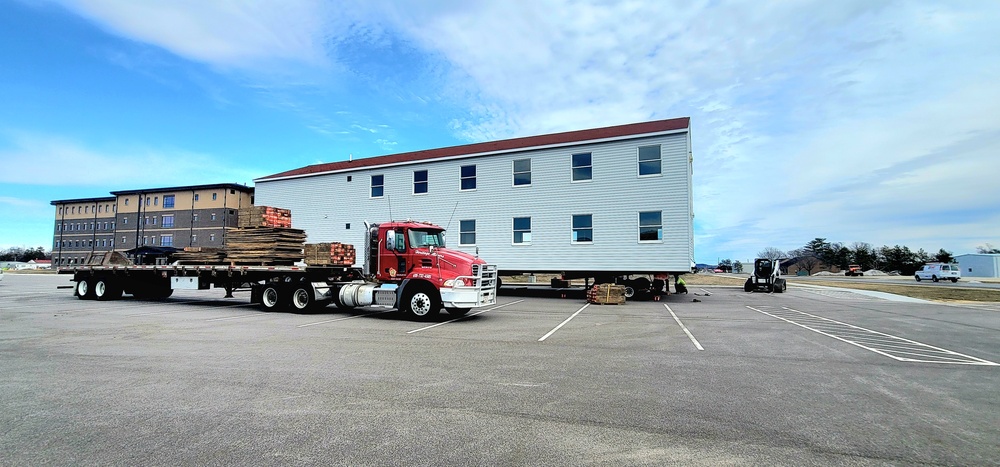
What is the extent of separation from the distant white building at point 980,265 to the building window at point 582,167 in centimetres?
8192

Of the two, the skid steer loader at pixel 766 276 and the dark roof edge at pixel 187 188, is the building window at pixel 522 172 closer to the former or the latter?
the skid steer loader at pixel 766 276

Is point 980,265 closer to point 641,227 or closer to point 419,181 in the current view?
point 641,227

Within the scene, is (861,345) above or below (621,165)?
below

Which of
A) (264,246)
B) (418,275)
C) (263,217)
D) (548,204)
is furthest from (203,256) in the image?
(548,204)

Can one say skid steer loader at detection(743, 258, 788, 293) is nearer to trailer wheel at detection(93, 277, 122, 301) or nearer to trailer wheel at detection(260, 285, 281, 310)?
trailer wheel at detection(260, 285, 281, 310)

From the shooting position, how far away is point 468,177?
24125mm

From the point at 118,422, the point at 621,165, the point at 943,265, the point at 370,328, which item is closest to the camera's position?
the point at 118,422

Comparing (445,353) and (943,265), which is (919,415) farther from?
(943,265)

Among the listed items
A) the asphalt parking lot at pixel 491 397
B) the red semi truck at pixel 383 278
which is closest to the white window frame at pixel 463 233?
the red semi truck at pixel 383 278

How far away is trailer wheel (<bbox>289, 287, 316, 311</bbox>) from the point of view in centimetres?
1547

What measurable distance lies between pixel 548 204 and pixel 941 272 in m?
49.3

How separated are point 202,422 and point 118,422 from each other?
81 centimetres

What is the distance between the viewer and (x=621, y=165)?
21.4 metres

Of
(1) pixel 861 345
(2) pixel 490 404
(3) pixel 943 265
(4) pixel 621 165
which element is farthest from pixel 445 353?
(3) pixel 943 265
